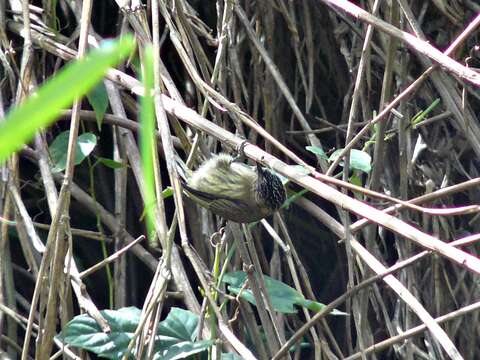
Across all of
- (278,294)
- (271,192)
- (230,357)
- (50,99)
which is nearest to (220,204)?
(271,192)

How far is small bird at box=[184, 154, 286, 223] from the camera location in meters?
1.85

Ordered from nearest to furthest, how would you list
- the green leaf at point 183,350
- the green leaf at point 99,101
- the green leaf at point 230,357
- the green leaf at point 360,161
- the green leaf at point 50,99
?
the green leaf at point 50,99 → the green leaf at point 183,350 → the green leaf at point 230,357 → the green leaf at point 360,161 → the green leaf at point 99,101

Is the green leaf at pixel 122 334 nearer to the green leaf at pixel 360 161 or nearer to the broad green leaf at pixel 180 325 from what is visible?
the broad green leaf at pixel 180 325

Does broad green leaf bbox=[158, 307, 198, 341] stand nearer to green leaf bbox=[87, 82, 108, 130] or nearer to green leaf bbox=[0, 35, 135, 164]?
green leaf bbox=[87, 82, 108, 130]

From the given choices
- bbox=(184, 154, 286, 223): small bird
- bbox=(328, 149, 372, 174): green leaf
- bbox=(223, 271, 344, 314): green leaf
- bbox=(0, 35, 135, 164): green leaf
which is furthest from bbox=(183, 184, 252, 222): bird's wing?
bbox=(0, 35, 135, 164): green leaf

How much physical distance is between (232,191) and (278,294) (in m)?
0.42

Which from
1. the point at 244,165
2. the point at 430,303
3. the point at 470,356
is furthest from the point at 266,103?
the point at 470,356

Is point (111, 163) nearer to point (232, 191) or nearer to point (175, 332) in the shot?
point (232, 191)

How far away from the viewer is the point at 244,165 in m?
2.18

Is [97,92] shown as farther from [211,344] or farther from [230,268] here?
[211,344]

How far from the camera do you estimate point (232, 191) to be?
2.13 metres

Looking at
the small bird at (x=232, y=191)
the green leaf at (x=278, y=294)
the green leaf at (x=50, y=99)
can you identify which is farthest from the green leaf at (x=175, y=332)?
the green leaf at (x=50, y=99)

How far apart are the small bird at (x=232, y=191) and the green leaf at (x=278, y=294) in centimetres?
13

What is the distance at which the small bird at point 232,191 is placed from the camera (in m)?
1.85
